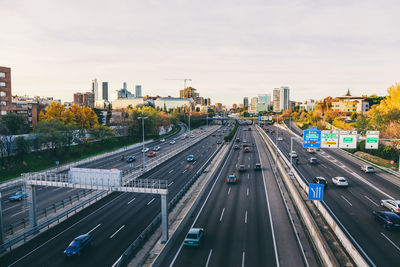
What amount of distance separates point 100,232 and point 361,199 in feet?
97.6

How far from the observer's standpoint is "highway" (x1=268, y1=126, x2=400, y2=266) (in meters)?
19.5

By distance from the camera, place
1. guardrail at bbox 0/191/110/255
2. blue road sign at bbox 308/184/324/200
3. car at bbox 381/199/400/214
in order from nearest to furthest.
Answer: guardrail at bbox 0/191/110/255, blue road sign at bbox 308/184/324/200, car at bbox 381/199/400/214

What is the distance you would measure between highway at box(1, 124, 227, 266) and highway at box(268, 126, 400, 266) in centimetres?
1908

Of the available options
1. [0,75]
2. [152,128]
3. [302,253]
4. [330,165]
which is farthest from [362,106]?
[0,75]

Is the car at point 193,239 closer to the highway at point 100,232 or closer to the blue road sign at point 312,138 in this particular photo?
the highway at point 100,232

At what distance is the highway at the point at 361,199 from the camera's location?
19.5 meters

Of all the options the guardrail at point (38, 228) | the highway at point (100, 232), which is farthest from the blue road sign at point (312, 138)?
the guardrail at point (38, 228)

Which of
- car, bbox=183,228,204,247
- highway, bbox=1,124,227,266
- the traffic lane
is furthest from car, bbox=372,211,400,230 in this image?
highway, bbox=1,124,227,266

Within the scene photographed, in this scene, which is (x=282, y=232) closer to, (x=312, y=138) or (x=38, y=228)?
(x=312, y=138)

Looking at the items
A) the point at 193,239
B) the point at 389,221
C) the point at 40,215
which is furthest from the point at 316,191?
the point at 40,215

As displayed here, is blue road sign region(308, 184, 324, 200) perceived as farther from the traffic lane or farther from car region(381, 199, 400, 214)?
car region(381, 199, 400, 214)

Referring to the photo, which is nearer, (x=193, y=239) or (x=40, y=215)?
(x=193, y=239)

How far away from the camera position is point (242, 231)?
75.8 ft

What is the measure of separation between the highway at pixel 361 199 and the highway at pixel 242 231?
5.59 metres
